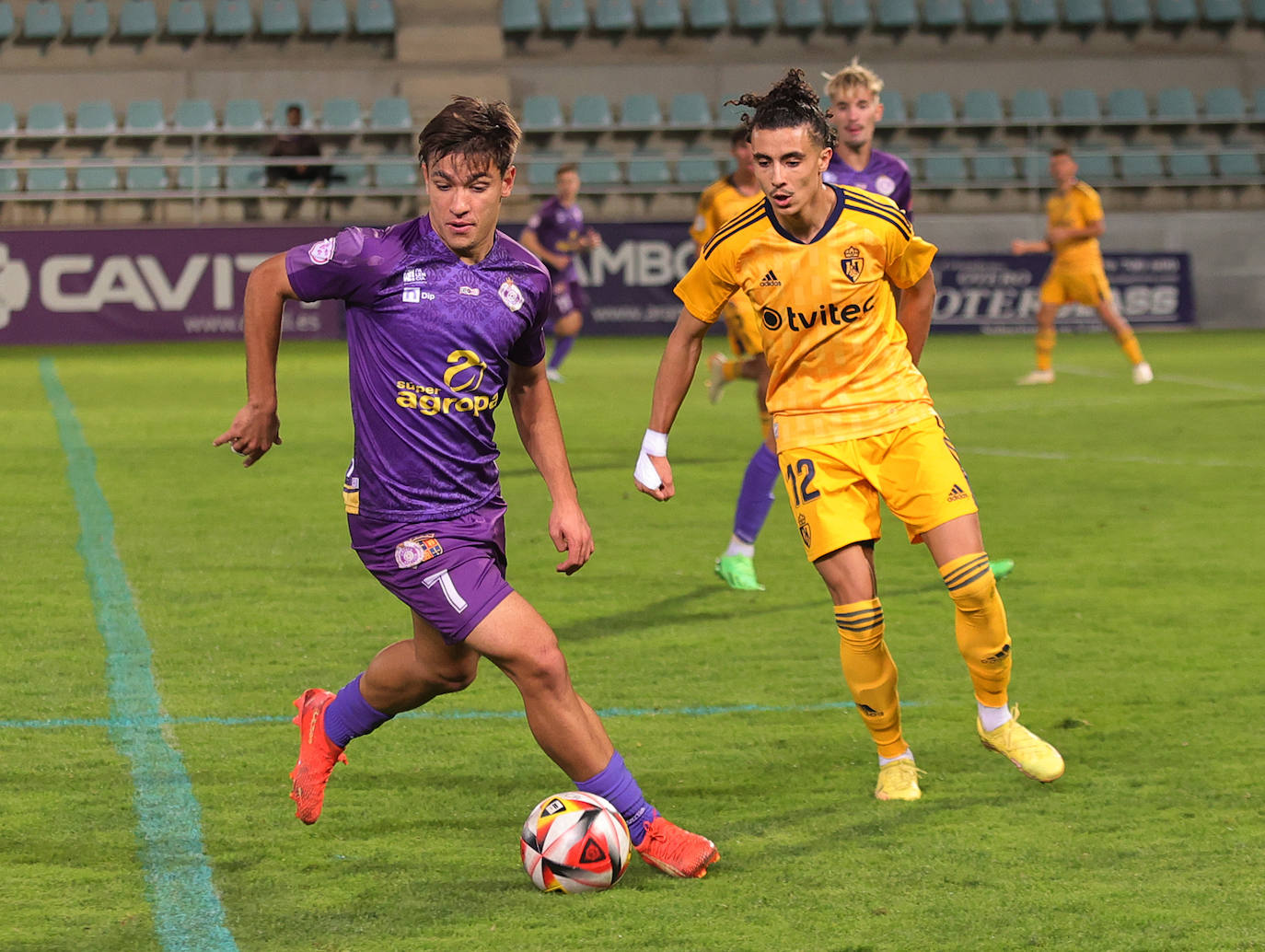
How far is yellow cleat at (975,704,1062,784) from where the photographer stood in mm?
5035

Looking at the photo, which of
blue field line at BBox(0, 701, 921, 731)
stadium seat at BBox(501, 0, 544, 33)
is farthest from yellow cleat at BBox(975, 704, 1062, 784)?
stadium seat at BBox(501, 0, 544, 33)

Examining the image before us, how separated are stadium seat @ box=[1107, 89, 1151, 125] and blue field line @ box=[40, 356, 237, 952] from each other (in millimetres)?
23157

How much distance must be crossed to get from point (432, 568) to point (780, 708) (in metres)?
2.17

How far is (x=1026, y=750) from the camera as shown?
506 centimetres

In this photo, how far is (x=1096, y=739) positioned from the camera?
558 cm

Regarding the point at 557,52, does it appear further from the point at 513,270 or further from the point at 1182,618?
the point at 513,270

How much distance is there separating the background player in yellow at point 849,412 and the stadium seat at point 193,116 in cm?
2292

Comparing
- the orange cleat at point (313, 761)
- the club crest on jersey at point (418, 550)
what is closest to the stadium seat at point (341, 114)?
the orange cleat at point (313, 761)

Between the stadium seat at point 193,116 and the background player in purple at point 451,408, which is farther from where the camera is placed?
the stadium seat at point 193,116

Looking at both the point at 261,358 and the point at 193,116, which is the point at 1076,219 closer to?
the point at 193,116

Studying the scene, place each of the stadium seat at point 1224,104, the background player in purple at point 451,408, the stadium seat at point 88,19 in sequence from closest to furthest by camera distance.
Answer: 1. the background player in purple at point 451,408
2. the stadium seat at point 88,19
3. the stadium seat at point 1224,104

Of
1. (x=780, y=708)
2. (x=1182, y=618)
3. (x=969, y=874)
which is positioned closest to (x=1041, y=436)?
(x=1182, y=618)

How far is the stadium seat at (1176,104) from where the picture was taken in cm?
2867

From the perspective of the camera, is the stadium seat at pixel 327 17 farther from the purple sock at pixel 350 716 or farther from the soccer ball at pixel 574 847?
the soccer ball at pixel 574 847
